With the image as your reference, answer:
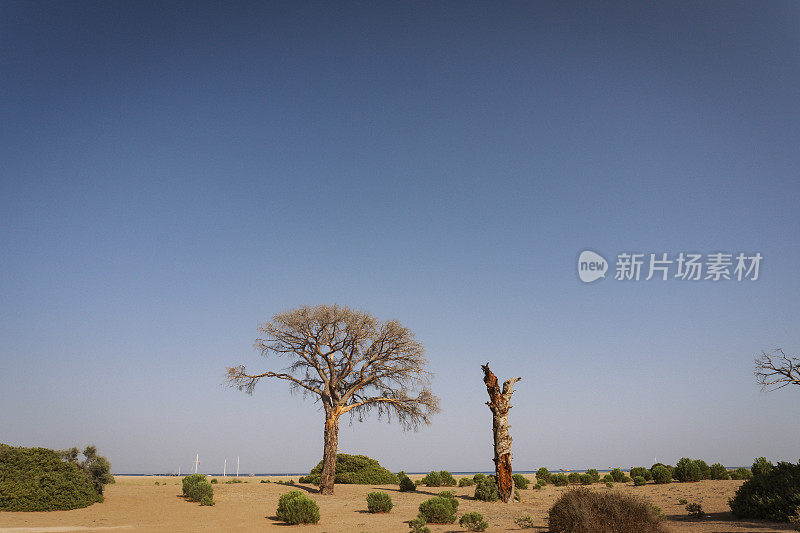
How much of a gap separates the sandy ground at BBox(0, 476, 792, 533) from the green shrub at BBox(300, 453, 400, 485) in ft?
32.9

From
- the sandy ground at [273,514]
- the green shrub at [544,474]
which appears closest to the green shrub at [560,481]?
the green shrub at [544,474]

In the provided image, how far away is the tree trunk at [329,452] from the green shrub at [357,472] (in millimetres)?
8043

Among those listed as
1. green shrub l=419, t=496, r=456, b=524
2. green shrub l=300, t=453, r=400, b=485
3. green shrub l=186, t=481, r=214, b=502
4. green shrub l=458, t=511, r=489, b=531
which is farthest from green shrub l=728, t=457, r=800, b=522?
green shrub l=300, t=453, r=400, b=485

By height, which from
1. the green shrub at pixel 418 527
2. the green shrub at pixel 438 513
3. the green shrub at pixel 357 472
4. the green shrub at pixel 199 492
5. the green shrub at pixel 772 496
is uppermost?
the green shrub at pixel 772 496

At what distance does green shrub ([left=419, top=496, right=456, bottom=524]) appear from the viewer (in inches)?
630

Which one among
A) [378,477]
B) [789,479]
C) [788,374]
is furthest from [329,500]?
[788,374]

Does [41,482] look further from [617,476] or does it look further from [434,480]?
[617,476]

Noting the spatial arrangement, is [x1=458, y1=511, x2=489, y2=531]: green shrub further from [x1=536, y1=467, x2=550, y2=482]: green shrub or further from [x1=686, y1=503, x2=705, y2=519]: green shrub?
[x1=536, y1=467, x2=550, y2=482]: green shrub

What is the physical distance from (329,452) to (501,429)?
10.1 metres

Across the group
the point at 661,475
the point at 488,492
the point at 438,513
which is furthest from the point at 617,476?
the point at 438,513

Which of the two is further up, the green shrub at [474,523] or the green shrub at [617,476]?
the green shrub at [474,523]

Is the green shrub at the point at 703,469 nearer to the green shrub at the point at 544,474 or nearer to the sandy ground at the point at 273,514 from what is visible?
the sandy ground at the point at 273,514

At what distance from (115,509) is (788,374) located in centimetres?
3643

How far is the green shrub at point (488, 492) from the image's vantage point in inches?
899
